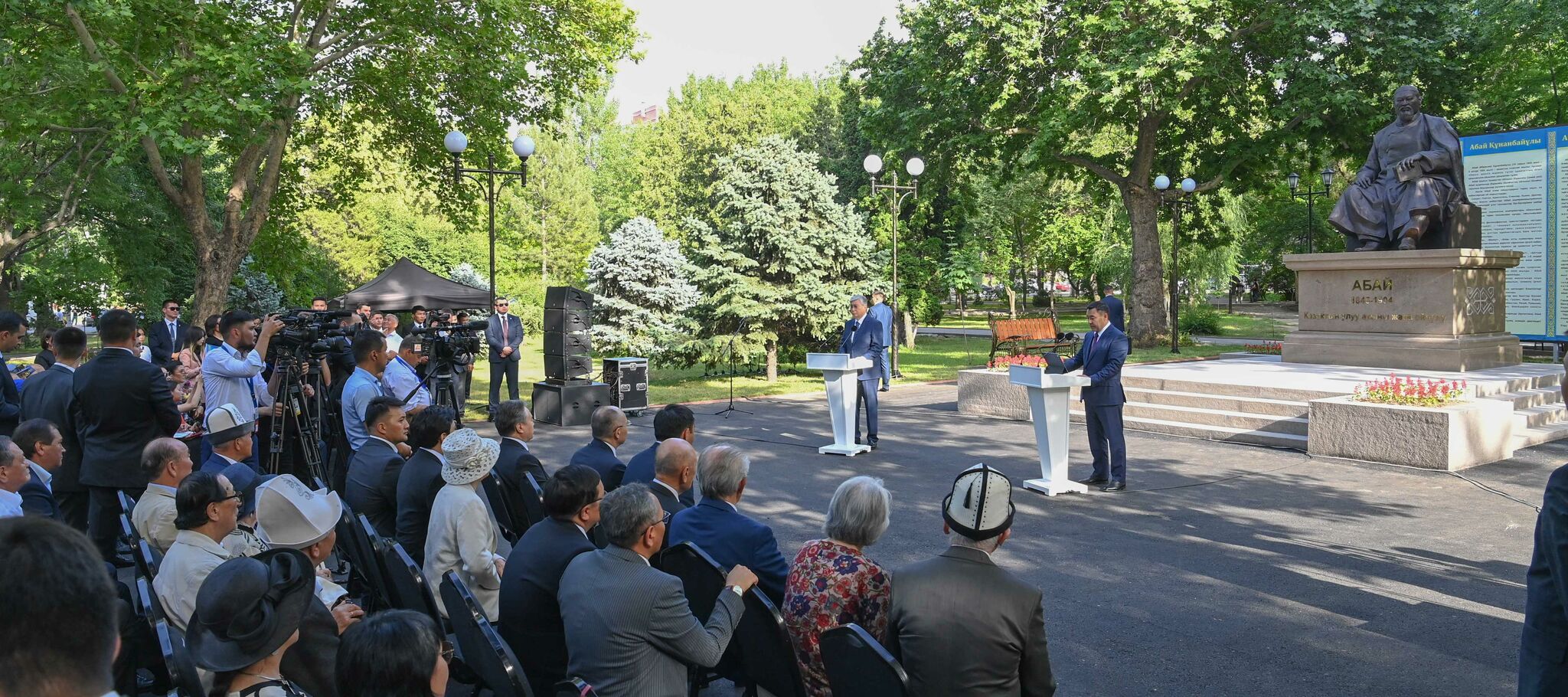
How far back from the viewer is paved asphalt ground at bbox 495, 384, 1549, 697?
4961 mm

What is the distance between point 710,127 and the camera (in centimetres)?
5381

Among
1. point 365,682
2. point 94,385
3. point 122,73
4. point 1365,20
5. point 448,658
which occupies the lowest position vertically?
point 448,658

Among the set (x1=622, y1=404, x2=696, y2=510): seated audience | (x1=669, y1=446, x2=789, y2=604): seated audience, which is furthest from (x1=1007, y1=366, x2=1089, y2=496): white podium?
(x1=669, y1=446, x2=789, y2=604): seated audience

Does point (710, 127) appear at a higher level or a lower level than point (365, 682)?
higher

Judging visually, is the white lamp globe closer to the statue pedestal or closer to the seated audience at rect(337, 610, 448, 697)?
the statue pedestal

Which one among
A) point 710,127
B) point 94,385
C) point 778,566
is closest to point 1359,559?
point 778,566

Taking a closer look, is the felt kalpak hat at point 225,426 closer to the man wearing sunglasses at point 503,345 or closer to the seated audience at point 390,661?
the seated audience at point 390,661

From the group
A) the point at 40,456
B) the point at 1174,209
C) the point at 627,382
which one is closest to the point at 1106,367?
the point at 40,456

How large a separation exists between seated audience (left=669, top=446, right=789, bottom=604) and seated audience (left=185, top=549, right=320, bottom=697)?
1.66 meters

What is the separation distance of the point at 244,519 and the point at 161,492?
47 cm

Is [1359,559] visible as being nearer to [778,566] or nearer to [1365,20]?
[778,566]

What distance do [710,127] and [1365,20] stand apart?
3605 cm

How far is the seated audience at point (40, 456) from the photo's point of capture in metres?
5.13

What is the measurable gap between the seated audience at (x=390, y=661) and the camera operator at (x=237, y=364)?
6.05 m
